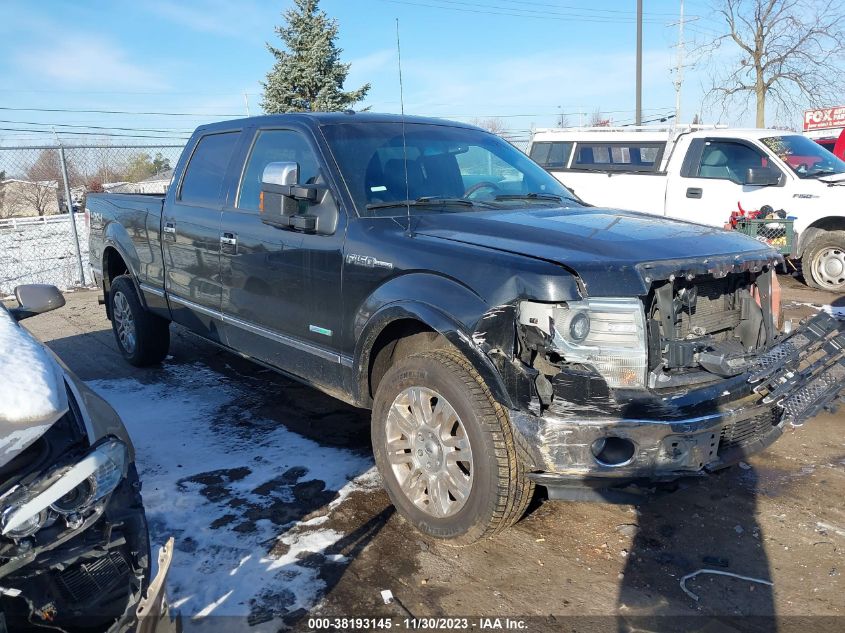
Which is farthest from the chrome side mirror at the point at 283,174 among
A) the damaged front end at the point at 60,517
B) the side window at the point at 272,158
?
the damaged front end at the point at 60,517

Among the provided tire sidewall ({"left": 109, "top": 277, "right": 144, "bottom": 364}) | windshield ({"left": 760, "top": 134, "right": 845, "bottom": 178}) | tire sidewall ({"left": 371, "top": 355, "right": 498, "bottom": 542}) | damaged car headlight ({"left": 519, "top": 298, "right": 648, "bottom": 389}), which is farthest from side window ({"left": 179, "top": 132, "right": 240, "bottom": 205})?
windshield ({"left": 760, "top": 134, "right": 845, "bottom": 178})

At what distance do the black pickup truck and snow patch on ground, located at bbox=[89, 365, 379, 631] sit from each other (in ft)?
1.65

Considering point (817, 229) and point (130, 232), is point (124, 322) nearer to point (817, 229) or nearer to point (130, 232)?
point (130, 232)

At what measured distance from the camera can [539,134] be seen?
452 inches

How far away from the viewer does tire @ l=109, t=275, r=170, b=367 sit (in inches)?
236

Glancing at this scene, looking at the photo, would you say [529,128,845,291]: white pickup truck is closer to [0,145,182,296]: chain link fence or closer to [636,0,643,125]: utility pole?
[0,145,182,296]: chain link fence

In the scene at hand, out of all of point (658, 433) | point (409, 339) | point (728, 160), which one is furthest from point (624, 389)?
point (728, 160)

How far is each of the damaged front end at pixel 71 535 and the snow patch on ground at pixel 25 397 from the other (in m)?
0.07

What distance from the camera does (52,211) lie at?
2683 cm

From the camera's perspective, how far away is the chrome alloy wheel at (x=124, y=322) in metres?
6.16

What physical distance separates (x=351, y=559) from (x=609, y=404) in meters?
1.36

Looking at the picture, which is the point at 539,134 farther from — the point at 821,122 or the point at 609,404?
the point at 821,122

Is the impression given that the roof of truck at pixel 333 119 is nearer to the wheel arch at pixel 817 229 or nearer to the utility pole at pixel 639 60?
the wheel arch at pixel 817 229

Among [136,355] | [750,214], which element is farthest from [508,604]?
[750,214]
